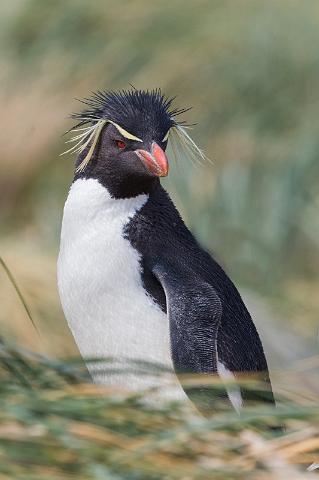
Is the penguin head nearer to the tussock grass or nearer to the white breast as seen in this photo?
the white breast

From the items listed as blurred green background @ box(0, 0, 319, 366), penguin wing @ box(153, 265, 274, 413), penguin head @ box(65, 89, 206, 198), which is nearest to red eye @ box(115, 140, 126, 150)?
penguin head @ box(65, 89, 206, 198)

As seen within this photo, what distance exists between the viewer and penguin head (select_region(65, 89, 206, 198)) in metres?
1.56

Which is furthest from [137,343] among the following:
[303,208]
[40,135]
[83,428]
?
[40,135]

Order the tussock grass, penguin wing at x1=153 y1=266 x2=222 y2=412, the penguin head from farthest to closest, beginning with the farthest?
the penguin head, penguin wing at x1=153 y1=266 x2=222 y2=412, the tussock grass

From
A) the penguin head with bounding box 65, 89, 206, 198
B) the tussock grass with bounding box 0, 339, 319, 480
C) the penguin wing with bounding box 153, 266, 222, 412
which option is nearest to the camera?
the tussock grass with bounding box 0, 339, 319, 480

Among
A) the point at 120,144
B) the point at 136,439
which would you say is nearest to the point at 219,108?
the point at 120,144

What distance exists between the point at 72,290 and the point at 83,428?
0.81 metres

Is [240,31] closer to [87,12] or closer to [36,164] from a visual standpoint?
[87,12]

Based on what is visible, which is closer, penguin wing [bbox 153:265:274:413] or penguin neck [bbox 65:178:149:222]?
penguin wing [bbox 153:265:274:413]

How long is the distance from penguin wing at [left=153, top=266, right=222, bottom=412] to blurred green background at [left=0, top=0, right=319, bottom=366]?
84cm

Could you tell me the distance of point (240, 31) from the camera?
8.36ft

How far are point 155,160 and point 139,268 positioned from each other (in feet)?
0.43

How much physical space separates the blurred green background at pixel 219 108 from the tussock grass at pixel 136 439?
1541mm

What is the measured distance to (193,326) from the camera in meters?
1.46
